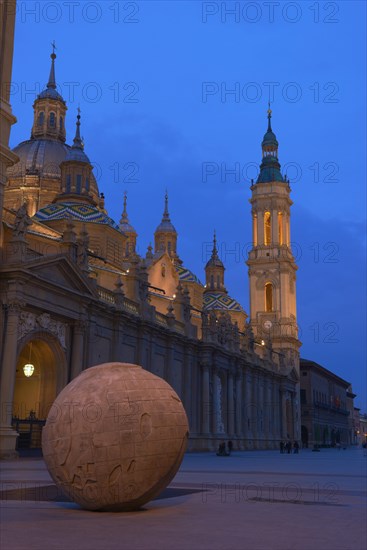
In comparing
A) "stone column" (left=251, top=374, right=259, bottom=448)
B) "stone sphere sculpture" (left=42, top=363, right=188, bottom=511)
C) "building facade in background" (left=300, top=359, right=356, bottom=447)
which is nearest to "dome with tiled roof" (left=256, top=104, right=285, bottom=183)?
"building facade in background" (left=300, top=359, right=356, bottom=447)

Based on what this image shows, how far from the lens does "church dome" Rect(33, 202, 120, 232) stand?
51750 millimetres

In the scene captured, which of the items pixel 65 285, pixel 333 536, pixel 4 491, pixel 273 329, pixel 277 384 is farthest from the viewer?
pixel 273 329

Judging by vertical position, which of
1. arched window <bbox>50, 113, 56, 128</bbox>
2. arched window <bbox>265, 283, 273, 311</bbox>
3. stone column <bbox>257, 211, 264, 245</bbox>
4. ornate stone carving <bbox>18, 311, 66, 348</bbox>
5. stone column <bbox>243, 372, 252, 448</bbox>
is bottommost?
stone column <bbox>243, 372, 252, 448</bbox>

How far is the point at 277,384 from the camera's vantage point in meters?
73.6

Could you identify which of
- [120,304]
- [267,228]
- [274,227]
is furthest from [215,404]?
[267,228]

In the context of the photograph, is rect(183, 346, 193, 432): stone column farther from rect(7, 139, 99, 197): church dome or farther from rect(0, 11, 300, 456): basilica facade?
rect(7, 139, 99, 197): church dome

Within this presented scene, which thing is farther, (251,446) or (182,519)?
(251,446)

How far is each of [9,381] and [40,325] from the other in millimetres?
3832

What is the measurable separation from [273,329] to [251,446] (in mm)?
31631

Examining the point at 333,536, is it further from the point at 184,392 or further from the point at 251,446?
the point at 251,446

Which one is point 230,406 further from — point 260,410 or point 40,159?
point 40,159

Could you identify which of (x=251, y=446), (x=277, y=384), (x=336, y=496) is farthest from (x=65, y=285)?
(x=277, y=384)

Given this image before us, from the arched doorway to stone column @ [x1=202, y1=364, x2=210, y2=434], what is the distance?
19.0 metres

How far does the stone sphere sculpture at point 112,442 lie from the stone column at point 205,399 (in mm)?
40601
